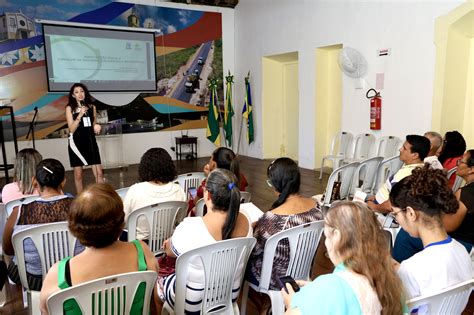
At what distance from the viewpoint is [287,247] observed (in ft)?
6.34

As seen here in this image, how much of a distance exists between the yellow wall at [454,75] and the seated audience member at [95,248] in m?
4.79

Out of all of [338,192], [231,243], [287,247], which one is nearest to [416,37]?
[338,192]

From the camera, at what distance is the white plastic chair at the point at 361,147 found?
5836 millimetres

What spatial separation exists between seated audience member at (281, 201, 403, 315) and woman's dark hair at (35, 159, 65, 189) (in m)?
1.62

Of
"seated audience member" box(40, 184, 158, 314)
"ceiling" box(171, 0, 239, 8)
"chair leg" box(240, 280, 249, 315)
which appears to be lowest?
"chair leg" box(240, 280, 249, 315)

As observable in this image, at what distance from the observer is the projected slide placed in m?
6.90

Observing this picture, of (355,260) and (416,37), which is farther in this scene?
(416,37)

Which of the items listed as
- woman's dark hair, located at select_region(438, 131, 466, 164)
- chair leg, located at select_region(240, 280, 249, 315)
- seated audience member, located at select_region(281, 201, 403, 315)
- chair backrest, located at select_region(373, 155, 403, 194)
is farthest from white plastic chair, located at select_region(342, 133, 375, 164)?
seated audience member, located at select_region(281, 201, 403, 315)

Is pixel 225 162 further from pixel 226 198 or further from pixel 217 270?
pixel 217 270

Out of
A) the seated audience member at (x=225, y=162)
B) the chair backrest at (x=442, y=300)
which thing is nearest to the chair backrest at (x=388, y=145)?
the seated audience member at (x=225, y=162)

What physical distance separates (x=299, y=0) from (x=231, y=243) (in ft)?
20.8

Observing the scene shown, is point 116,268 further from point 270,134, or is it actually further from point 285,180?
point 270,134

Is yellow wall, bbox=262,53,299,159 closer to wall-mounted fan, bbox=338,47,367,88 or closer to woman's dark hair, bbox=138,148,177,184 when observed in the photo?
wall-mounted fan, bbox=338,47,367,88

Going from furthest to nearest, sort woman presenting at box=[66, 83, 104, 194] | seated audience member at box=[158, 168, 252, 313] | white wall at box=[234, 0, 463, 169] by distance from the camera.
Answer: white wall at box=[234, 0, 463, 169] < woman presenting at box=[66, 83, 104, 194] < seated audience member at box=[158, 168, 252, 313]
